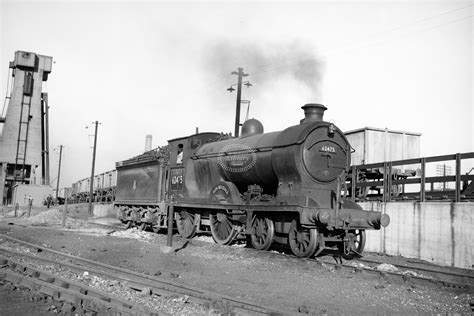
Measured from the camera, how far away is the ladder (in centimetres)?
5191

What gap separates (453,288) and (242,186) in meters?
6.64

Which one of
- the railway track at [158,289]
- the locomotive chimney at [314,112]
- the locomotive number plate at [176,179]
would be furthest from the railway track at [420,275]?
the locomotive number plate at [176,179]

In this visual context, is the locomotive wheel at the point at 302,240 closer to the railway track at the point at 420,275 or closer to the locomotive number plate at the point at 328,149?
the railway track at the point at 420,275

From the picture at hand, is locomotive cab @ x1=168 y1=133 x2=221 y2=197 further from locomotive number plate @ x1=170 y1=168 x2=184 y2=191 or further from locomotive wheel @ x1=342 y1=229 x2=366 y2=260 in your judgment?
locomotive wheel @ x1=342 y1=229 x2=366 y2=260

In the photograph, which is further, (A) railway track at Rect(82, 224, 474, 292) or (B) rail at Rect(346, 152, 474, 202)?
(B) rail at Rect(346, 152, 474, 202)

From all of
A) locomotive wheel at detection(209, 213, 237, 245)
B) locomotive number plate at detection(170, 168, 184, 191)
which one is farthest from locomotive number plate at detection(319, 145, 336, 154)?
locomotive number plate at detection(170, 168, 184, 191)

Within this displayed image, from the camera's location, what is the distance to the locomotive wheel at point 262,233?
36.3 ft

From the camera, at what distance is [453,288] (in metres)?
7.41

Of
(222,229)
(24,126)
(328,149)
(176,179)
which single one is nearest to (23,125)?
(24,126)

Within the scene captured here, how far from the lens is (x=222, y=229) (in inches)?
523

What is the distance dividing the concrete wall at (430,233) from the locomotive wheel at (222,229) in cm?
486

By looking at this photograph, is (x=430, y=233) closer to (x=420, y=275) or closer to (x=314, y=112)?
(x=420, y=275)

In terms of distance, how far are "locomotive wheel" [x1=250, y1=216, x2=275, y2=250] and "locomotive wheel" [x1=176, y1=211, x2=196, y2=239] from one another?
3.29m

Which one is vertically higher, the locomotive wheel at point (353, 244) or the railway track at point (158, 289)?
the locomotive wheel at point (353, 244)
